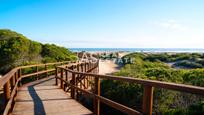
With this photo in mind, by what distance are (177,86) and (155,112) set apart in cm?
641

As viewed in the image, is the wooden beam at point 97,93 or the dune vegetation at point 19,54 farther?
the dune vegetation at point 19,54

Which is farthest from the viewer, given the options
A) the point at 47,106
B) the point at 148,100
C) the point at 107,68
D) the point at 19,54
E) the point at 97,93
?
the point at 107,68

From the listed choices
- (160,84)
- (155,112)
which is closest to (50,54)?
(155,112)

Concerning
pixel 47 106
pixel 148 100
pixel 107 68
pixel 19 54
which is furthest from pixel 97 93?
pixel 107 68

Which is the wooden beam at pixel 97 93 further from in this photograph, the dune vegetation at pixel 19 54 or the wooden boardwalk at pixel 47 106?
the dune vegetation at pixel 19 54

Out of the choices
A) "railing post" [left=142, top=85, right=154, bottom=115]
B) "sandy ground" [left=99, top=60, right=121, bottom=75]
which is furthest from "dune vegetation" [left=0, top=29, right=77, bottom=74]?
"railing post" [left=142, top=85, right=154, bottom=115]

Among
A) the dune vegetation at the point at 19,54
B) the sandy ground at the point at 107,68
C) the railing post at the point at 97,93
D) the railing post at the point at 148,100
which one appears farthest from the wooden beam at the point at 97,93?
the sandy ground at the point at 107,68

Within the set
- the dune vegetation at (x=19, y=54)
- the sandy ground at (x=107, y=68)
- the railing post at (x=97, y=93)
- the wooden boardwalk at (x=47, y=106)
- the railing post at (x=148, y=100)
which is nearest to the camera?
the railing post at (x=148, y=100)

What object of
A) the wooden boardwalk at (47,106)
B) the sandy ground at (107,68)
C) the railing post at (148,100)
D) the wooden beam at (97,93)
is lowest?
the sandy ground at (107,68)

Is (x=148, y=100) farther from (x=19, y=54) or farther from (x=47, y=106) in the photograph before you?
(x=19, y=54)

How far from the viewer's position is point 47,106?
7.14 metres

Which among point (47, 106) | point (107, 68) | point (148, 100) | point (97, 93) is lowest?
point (107, 68)

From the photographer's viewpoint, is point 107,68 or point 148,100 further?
point 107,68

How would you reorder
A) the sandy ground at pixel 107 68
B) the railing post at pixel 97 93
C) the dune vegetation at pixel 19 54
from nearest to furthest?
the railing post at pixel 97 93 → the dune vegetation at pixel 19 54 → the sandy ground at pixel 107 68
